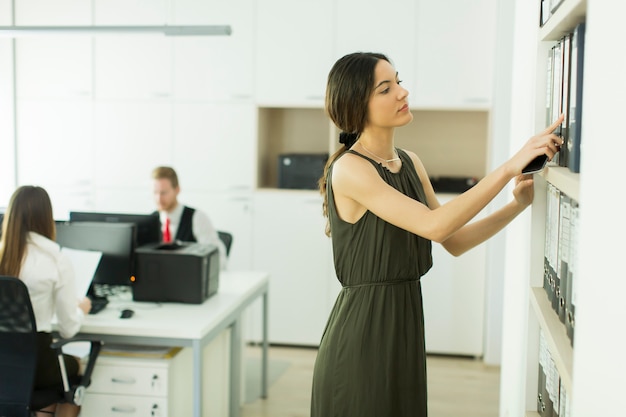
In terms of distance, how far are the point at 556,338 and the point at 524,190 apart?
0.57m

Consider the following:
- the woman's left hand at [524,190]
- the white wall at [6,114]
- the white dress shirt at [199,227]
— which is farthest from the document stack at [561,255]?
the white wall at [6,114]

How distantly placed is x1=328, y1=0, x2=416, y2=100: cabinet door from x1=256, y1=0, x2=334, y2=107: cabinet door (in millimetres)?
129

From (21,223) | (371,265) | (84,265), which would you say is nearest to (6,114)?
(84,265)

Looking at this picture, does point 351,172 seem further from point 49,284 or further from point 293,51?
point 293,51

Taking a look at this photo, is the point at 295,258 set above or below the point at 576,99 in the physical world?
below

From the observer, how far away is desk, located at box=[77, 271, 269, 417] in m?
3.25

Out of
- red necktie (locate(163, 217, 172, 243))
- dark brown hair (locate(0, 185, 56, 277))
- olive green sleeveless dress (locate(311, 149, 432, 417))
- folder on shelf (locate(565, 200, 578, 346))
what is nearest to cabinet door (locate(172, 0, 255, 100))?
red necktie (locate(163, 217, 172, 243))

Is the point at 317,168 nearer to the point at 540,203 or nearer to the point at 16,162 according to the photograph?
the point at 16,162

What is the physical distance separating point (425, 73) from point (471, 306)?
1.69m

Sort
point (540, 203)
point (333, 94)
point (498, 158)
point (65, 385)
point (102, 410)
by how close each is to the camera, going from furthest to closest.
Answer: point (498, 158), point (102, 410), point (65, 385), point (333, 94), point (540, 203)

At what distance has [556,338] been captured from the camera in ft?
4.44

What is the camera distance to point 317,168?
5.59 metres

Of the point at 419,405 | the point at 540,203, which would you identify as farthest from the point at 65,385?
the point at 540,203

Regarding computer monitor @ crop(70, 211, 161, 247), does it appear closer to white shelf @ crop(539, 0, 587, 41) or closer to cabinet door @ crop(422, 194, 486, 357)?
cabinet door @ crop(422, 194, 486, 357)
